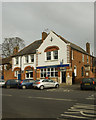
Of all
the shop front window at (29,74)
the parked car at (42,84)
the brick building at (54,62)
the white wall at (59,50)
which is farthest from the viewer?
the shop front window at (29,74)

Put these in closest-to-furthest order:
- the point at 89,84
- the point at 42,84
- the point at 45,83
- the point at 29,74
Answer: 1. the point at 89,84
2. the point at 42,84
3. the point at 45,83
4. the point at 29,74

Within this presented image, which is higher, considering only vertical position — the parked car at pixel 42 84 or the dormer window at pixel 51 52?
the dormer window at pixel 51 52

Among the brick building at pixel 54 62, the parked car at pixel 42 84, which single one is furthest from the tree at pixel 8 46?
the parked car at pixel 42 84

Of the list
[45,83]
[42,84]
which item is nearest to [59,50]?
[45,83]

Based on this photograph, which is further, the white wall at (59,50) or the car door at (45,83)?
the white wall at (59,50)

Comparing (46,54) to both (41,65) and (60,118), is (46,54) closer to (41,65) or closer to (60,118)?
(41,65)

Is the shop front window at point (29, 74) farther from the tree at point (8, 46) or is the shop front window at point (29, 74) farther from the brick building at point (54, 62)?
the tree at point (8, 46)

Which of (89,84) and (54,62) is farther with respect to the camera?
(54,62)

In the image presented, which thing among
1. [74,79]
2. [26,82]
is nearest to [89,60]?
[74,79]

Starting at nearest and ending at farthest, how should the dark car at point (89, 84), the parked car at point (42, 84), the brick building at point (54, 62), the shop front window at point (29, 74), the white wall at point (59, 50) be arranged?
1. the dark car at point (89, 84)
2. the parked car at point (42, 84)
3. the brick building at point (54, 62)
4. the white wall at point (59, 50)
5. the shop front window at point (29, 74)

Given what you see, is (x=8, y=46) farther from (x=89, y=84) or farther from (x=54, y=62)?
(x=89, y=84)

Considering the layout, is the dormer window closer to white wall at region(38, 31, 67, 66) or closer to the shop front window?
white wall at region(38, 31, 67, 66)

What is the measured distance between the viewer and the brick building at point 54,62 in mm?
26156

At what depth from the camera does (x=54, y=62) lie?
27578mm
